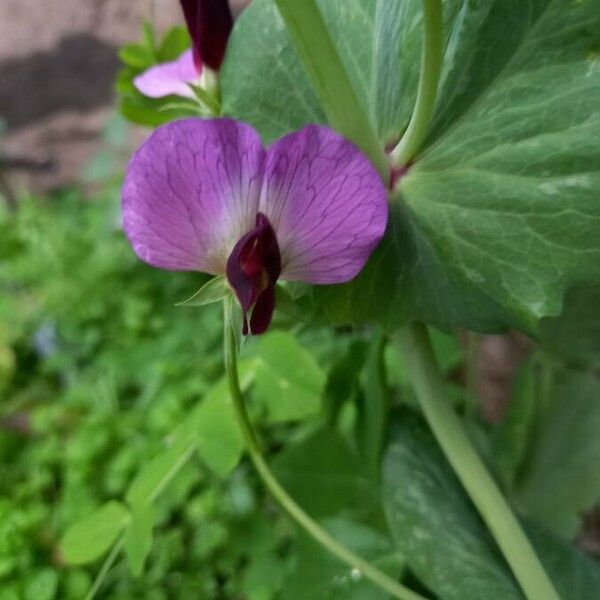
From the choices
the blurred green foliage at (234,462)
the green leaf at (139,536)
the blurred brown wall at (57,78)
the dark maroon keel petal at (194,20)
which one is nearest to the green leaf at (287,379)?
the blurred green foliage at (234,462)

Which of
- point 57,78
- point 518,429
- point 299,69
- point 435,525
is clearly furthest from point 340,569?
point 57,78

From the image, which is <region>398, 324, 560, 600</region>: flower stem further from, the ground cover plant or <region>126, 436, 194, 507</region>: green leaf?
<region>126, 436, 194, 507</region>: green leaf

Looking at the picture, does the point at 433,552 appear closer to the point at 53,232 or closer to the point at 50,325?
the point at 50,325

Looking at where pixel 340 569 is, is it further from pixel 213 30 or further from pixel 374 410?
pixel 213 30

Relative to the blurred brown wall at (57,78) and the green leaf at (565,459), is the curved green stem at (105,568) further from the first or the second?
the blurred brown wall at (57,78)

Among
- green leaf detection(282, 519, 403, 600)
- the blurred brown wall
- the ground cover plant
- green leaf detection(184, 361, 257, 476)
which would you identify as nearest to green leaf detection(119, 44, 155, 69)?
the ground cover plant

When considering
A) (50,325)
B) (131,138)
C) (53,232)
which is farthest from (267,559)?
(131,138)
